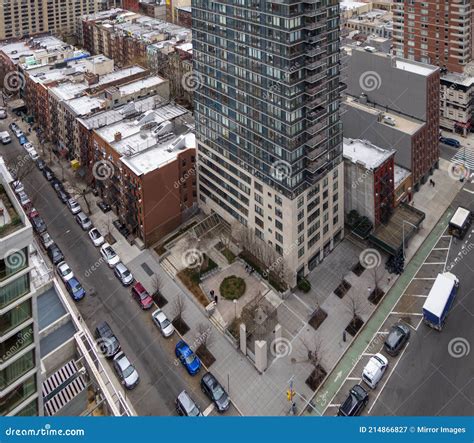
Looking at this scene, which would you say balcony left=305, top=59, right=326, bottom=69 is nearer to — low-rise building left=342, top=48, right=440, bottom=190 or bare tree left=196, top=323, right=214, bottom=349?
low-rise building left=342, top=48, right=440, bottom=190

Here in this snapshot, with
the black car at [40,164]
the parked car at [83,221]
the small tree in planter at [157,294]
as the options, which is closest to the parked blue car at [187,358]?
the small tree in planter at [157,294]

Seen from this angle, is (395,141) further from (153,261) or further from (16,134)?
(16,134)

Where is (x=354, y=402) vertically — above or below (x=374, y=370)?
below

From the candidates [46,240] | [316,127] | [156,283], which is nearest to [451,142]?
[316,127]

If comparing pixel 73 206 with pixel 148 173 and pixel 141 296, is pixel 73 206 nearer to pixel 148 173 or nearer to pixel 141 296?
A: pixel 148 173

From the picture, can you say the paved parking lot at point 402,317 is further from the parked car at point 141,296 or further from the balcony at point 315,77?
the balcony at point 315,77

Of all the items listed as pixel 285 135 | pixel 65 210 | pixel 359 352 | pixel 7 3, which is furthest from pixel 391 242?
pixel 7 3
